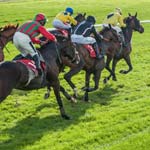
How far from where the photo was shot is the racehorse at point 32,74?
8.87 meters

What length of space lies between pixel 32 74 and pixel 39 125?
1.30 meters

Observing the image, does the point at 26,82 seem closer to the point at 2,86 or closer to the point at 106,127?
the point at 2,86

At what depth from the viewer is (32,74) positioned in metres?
9.73

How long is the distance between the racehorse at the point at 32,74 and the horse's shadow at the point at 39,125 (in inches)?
13.7

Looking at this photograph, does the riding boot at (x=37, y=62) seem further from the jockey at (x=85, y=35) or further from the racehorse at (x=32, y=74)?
the jockey at (x=85, y=35)

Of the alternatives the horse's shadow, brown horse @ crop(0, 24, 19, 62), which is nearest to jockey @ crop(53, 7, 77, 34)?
brown horse @ crop(0, 24, 19, 62)

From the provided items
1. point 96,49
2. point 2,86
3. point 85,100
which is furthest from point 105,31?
point 2,86

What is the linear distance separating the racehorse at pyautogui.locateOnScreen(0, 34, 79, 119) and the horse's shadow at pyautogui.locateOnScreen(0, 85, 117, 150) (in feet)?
1.14

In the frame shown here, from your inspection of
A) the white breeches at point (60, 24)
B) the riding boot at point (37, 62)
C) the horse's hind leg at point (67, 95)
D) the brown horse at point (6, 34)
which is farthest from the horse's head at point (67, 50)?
the white breeches at point (60, 24)

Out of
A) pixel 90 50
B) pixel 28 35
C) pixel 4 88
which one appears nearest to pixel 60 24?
pixel 90 50

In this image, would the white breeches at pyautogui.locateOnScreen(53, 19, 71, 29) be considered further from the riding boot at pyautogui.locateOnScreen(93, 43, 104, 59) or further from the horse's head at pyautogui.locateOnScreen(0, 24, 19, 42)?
the riding boot at pyautogui.locateOnScreen(93, 43, 104, 59)

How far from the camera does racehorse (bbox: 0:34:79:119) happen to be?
8.87 meters

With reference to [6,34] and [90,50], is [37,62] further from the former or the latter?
[6,34]

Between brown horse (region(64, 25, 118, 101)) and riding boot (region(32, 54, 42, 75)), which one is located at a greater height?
riding boot (region(32, 54, 42, 75))
